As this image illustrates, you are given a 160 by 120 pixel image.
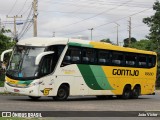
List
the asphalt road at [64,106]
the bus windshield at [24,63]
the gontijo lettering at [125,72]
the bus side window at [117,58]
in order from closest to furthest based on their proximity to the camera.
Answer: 1. the asphalt road at [64,106]
2. the bus windshield at [24,63]
3. the bus side window at [117,58]
4. the gontijo lettering at [125,72]

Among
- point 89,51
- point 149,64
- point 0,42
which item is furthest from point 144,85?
point 0,42

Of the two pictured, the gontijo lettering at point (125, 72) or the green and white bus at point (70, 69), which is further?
the gontijo lettering at point (125, 72)

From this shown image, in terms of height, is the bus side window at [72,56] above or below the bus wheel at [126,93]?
above

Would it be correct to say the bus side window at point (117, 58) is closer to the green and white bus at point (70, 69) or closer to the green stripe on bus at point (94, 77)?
the green and white bus at point (70, 69)

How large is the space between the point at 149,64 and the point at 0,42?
1371 cm

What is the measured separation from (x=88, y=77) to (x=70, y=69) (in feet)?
5.62

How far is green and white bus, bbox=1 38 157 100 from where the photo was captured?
22328mm

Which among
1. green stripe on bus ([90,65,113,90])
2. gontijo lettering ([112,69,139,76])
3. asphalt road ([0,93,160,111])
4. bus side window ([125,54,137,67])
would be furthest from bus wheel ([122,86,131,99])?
asphalt road ([0,93,160,111])

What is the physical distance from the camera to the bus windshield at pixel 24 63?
2228 cm

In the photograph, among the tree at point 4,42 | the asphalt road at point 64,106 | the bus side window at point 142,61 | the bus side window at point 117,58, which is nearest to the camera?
the asphalt road at point 64,106

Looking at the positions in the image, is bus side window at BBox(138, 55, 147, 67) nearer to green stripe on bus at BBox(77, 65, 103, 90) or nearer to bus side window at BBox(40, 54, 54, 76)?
green stripe on bus at BBox(77, 65, 103, 90)

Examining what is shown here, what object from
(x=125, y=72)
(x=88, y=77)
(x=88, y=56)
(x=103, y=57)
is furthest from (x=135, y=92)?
(x=88, y=56)

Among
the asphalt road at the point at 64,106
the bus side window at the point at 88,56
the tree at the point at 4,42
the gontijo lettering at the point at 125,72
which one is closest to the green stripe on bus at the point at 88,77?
the bus side window at the point at 88,56

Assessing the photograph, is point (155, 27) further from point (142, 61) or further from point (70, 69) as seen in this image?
point (70, 69)
